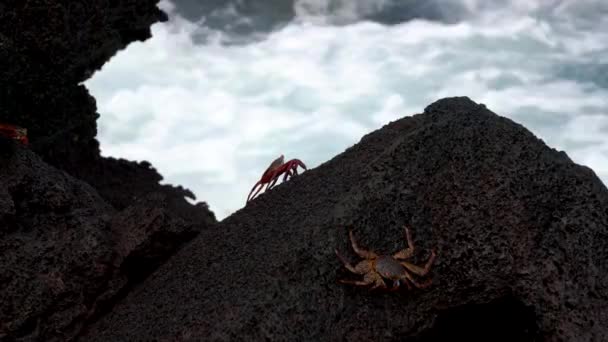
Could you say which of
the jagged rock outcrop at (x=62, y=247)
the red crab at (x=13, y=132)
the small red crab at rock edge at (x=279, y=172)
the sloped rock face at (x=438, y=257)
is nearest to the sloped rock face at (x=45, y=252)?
the jagged rock outcrop at (x=62, y=247)

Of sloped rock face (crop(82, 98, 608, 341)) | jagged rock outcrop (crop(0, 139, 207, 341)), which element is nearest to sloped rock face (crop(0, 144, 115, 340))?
jagged rock outcrop (crop(0, 139, 207, 341))

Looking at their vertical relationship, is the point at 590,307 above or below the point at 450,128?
below

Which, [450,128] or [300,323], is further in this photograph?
[450,128]

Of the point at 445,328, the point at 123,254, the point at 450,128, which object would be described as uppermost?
the point at 450,128

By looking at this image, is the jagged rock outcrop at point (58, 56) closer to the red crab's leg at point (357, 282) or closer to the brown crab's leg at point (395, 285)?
the red crab's leg at point (357, 282)

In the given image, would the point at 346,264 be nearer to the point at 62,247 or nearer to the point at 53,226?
the point at 62,247

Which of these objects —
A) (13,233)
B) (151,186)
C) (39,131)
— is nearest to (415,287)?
(13,233)

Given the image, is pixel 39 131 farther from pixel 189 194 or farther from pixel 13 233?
pixel 189 194

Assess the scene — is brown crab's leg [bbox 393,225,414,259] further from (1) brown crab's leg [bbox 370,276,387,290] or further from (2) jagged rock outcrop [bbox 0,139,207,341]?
(2) jagged rock outcrop [bbox 0,139,207,341]
